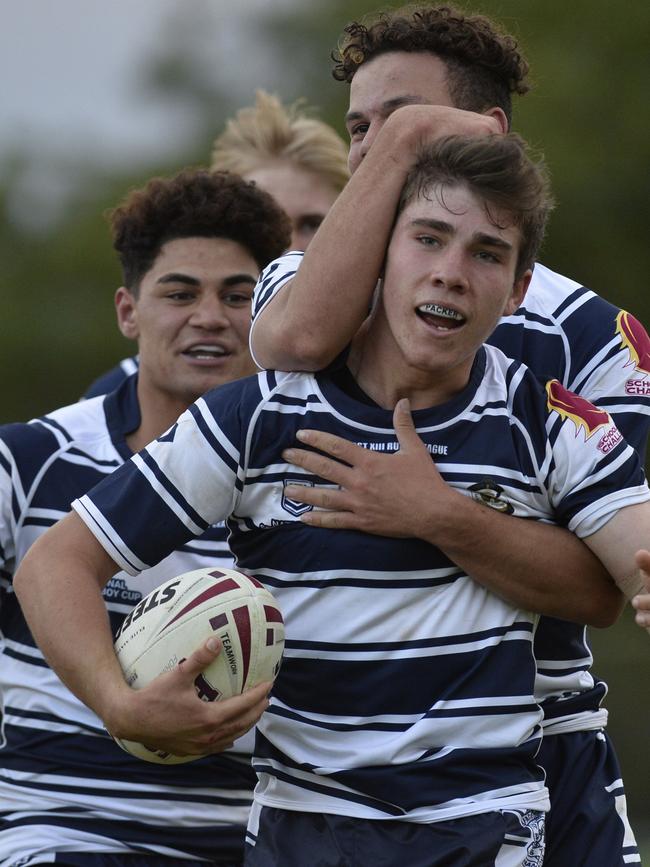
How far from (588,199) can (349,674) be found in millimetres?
16932

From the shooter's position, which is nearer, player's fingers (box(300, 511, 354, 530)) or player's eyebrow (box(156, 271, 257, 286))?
player's fingers (box(300, 511, 354, 530))

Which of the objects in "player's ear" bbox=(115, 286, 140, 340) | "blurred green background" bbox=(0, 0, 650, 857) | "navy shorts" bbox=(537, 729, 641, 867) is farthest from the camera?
"blurred green background" bbox=(0, 0, 650, 857)

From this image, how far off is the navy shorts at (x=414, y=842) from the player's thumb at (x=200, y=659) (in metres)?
0.49

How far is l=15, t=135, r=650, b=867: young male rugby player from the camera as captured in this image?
3.19 meters

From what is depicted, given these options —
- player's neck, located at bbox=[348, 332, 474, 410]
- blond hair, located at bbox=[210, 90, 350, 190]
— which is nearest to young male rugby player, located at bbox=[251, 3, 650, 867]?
player's neck, located at bbox=[348, 332, 474, 410]

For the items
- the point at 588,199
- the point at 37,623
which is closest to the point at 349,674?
the point at 37,623

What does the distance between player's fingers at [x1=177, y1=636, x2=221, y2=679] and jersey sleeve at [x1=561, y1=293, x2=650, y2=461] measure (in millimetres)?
1223

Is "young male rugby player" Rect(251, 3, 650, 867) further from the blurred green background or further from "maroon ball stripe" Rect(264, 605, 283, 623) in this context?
the blurred green background

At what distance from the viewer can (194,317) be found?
466cm

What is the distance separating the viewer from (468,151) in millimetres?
3256

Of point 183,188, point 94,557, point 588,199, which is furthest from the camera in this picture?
point 588,199

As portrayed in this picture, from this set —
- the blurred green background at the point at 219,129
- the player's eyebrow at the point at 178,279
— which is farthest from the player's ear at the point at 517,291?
the blurred green background at the point at 219,129

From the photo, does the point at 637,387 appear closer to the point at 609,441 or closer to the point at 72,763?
the point at 609,441

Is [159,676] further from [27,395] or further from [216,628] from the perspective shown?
[27,395]
